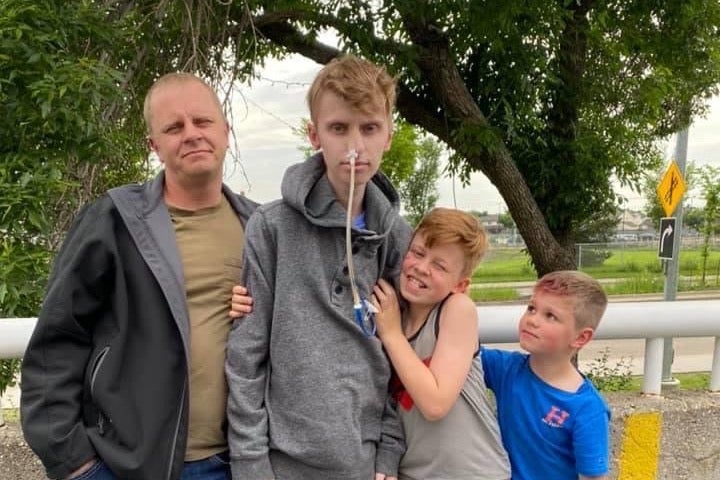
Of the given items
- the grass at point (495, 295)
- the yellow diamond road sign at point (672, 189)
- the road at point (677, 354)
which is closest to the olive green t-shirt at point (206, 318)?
the yellow diamond road sign at point (672, 189)

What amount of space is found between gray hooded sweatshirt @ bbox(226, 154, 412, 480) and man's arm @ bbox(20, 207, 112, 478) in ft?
1.09

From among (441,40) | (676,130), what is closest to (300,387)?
(441,40)

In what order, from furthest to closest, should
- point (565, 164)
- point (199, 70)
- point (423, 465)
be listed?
point (565, 164), point (199, 70), point (423, 465)

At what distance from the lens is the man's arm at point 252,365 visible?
1.55 m

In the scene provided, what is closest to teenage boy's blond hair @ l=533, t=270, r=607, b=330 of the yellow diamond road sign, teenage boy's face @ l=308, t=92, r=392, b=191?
teenage boy's face @ l=308, t=92, r=392, b=191

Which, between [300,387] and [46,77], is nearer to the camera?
[300,387]

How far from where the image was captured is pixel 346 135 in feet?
5.19

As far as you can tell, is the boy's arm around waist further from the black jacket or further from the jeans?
the black jacket

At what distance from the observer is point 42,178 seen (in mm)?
2602

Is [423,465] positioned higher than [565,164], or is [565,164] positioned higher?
[565,164]

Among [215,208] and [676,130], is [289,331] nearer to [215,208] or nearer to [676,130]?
[215,208]

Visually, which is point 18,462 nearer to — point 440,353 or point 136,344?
point 136,344

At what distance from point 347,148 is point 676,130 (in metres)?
10.00

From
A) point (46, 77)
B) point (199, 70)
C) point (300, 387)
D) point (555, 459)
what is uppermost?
point (199, 70)
